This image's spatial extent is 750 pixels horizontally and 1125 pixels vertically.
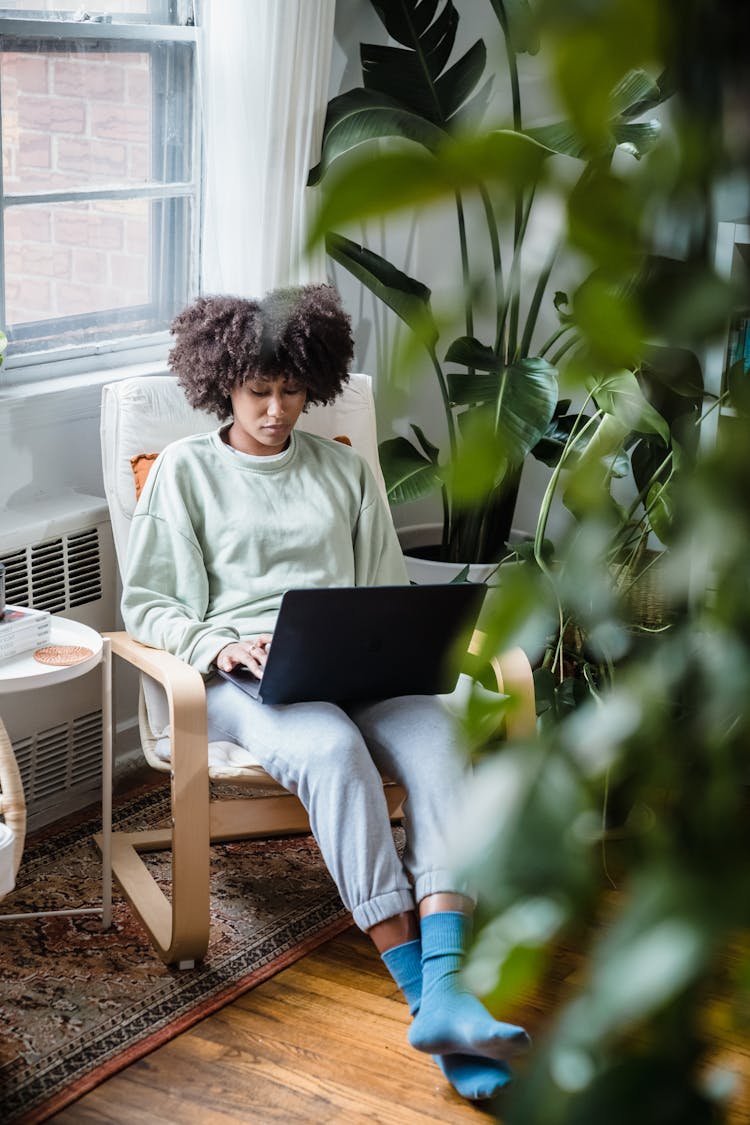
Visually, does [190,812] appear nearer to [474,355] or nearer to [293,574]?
[293,574]

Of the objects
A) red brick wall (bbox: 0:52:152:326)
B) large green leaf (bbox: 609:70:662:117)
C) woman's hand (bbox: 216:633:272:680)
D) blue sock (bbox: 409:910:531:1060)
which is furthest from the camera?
red brick wall (bbox: 0:52:152:326)

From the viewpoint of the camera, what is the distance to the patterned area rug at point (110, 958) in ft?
6.68

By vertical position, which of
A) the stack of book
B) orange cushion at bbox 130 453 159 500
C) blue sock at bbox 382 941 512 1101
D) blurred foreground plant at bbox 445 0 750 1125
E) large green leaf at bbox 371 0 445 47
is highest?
large green leaf at bbox 371 0 445 47

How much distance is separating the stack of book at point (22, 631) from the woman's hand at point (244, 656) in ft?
1.01

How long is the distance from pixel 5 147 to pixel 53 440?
620mm

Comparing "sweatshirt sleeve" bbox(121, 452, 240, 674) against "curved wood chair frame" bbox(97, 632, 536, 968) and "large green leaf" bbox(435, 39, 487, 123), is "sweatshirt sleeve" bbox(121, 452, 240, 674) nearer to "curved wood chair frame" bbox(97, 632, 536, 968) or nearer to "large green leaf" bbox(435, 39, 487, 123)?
"curved wood chair frame" bbox(97, 632, 536, 968)

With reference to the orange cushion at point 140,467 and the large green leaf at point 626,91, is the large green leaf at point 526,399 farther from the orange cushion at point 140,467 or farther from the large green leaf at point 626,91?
the large green leaf at point 626,91

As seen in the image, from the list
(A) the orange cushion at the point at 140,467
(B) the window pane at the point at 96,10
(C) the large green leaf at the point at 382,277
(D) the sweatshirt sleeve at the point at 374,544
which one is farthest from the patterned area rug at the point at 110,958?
(B) the window pane at the point at 96,10

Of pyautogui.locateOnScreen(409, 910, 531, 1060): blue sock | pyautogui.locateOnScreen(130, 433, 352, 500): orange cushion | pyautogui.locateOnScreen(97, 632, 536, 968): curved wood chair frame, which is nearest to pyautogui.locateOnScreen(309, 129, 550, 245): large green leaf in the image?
pyautogui.locateOnScreen(409, 910, 531, 1060): blue sock

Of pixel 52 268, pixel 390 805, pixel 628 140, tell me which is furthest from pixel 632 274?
pixel 52 268

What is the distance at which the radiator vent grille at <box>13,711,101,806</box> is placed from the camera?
276 centimetres

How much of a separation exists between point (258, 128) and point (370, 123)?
265 millimetres

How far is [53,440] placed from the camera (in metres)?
2.84

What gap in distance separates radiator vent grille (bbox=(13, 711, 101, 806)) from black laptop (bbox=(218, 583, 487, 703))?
0.58m
